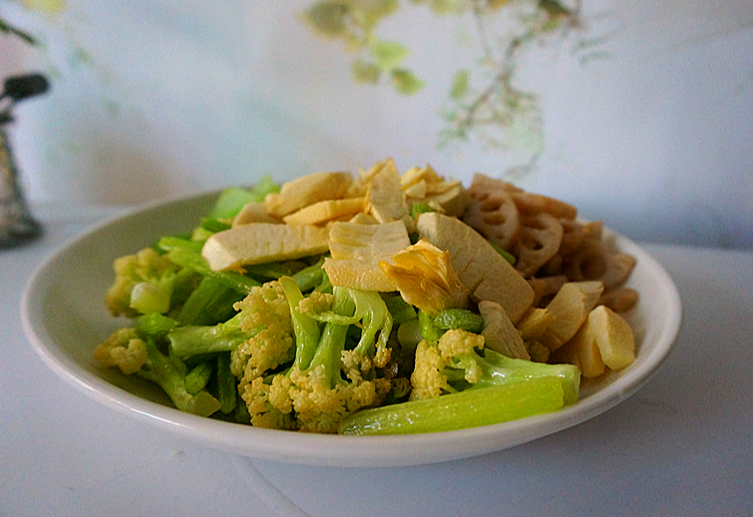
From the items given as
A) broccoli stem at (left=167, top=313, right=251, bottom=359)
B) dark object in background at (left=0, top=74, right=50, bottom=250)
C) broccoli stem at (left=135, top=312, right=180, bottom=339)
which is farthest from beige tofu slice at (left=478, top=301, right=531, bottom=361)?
dark object in background at (left=0, top=74, right=50, bottom=250)

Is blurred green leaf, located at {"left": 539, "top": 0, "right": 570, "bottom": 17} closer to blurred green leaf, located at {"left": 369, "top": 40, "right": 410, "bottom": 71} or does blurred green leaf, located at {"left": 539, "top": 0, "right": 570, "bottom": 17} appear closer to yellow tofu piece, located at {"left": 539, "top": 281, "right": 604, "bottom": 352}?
blurred green leaf, located at {"left": 369, "top": 40, "right": 410, "bottom": 71}

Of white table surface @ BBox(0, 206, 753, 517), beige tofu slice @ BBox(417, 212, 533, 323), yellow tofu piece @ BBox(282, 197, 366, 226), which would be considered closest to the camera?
white table surface @ BBox(0, 206, 753, 517)

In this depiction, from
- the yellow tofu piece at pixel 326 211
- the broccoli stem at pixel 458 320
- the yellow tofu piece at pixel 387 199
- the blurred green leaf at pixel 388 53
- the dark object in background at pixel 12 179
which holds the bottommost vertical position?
the dark object in background at pixel 12 179

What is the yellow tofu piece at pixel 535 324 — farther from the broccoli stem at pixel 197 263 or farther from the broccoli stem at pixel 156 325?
the broccoli stem at pixel 156 325

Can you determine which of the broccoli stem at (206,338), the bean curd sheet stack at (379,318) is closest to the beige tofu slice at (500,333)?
the bean curd sheet stack at (379,318)

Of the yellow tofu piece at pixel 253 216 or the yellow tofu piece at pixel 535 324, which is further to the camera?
the yellow tofu piece at pixel 253 216

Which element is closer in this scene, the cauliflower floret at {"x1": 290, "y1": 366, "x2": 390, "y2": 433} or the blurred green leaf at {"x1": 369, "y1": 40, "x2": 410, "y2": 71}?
the cauliflower floret at {"x1": 290, "y1": 366, "x2": 390, "y2": 433}

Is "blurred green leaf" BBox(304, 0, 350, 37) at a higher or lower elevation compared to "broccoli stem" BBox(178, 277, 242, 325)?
higher

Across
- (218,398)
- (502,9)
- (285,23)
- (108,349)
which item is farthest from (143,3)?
(218,398)
